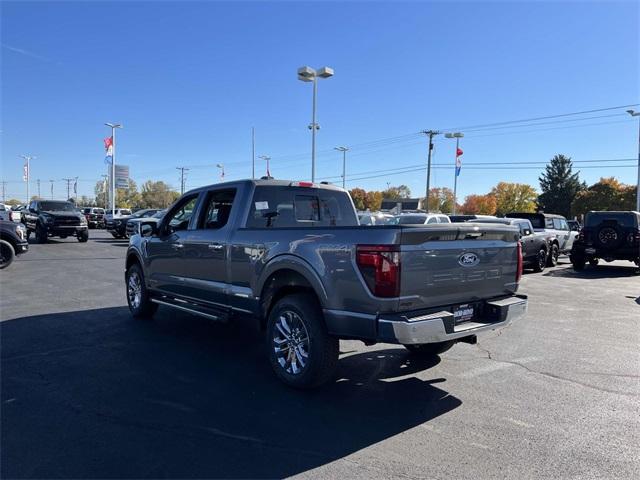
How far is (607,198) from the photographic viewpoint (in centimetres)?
7050

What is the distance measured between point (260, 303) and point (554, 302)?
7422mm

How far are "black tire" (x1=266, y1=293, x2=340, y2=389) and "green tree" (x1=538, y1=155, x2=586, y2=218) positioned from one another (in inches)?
3360

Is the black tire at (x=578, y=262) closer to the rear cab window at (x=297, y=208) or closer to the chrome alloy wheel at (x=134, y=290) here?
the rear cab window at (x=297, y=208)

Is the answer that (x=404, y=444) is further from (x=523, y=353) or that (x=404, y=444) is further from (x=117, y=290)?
(x=117, y=290)

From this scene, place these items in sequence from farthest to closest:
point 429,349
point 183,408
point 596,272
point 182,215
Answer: point 596,272, point 182,215, point 429,349, point 183,408

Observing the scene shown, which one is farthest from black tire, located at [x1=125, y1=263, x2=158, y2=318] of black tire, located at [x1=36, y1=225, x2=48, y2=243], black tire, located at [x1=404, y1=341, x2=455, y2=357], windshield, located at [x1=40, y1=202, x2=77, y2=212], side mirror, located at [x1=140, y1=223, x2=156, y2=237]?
windshield, located at [x1=40, y1=202, x2=77, y2=212]

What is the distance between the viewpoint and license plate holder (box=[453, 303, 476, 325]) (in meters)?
4.32

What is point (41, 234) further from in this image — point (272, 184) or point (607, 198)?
point (607, 198)

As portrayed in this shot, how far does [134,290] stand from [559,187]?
8694 cm

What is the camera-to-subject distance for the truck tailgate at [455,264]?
395 centimetres

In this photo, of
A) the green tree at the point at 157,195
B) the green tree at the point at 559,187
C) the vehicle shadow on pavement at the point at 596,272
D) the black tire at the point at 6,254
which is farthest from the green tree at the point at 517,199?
the black tire at the point at 6,254

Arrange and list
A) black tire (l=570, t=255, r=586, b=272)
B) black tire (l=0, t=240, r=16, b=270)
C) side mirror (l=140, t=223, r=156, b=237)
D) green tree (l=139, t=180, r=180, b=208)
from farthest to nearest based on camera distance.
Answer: green tree (l=139, t=180, r=180, b=208) < black tire (l=570, t=255, r=586, b=272) < black tire (l=0, t=240, r=16, b=270) < side mirror (l=140, t=223, r=156, b=237)

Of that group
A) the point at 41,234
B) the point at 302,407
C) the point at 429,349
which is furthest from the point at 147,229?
the point at 41,234

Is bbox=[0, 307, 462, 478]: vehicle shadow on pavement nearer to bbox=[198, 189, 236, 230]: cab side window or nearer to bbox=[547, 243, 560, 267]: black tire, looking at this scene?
bbox=[198, 189, 236, 230]: cab side window
